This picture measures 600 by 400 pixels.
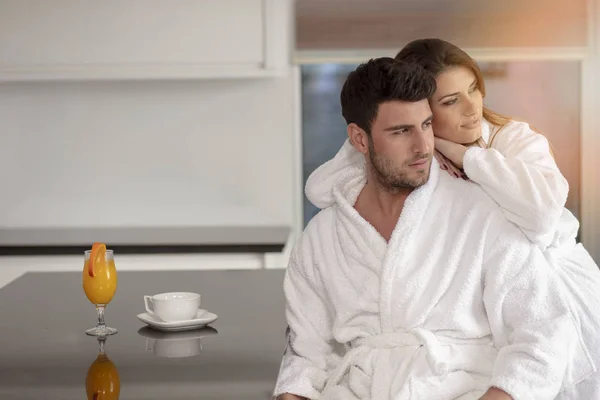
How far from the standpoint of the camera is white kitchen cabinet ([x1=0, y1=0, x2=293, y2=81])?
165 inches

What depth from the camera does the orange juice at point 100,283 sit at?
6.79 ft

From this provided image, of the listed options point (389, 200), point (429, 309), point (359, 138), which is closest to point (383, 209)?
point (389, 200)

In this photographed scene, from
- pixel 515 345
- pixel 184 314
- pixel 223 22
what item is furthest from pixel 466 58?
pixel 223 22

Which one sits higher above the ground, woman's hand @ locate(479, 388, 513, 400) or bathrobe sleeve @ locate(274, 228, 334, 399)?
bathrobe sleeve @ locate(274, 228, 334, 399)

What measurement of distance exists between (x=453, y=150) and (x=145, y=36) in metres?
2.53

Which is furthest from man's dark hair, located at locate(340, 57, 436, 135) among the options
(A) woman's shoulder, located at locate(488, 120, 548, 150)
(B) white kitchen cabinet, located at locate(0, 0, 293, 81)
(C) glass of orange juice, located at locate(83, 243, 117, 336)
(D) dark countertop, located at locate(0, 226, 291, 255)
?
(B) white kitchen cabinet, located at locate(0, 0, 293, 81)

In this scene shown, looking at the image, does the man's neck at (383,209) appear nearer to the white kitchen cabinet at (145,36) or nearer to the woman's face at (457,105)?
the woman's face at (457,105)

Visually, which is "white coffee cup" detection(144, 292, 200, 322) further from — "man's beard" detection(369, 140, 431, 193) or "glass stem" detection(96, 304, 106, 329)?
"man's beard" detection(369, 140, 431, 193)

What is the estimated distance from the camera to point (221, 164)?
451 centimetres

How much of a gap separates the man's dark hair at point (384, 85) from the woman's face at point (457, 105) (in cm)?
11

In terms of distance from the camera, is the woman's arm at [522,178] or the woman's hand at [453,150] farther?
the woman's hand at [453,150]

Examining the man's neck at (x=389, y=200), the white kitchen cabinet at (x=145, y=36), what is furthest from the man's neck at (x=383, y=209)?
the white kitchen cabinet at (x=145, y=36)

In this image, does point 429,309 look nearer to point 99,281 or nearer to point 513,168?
point 513,168

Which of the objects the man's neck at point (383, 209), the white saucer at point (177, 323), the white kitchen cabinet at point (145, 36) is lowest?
the white saucer at point (177, 323)
